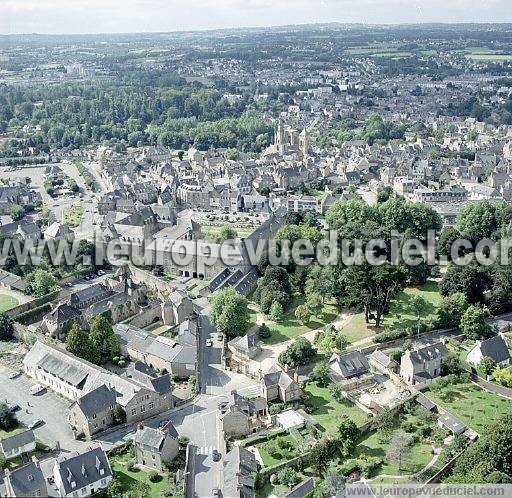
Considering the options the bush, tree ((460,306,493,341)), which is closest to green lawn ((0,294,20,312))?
the bush

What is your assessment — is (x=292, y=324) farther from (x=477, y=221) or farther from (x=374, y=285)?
(x=477, y=221)


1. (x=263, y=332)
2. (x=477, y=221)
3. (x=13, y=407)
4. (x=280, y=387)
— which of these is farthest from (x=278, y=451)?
(x=477, y=221)

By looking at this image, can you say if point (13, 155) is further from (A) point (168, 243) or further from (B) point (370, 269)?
(B) point (370, 269)

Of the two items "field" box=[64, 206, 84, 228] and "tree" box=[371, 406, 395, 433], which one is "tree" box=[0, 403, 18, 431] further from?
"field" box=[64, 206, 84, 228]

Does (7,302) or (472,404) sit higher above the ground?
(7,302)

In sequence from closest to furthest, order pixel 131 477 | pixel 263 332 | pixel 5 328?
pixel 131 477 < pixel 263 332 < pixel 5 328

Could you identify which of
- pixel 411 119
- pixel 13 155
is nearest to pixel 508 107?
pixel 411 119

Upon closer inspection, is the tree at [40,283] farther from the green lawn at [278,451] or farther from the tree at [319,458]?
the tree at [319,458]

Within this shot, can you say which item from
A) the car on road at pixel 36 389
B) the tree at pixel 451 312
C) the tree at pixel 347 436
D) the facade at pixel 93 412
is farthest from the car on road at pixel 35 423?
the tree at pixel 451 312

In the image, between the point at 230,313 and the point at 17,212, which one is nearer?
the point at 230,313
